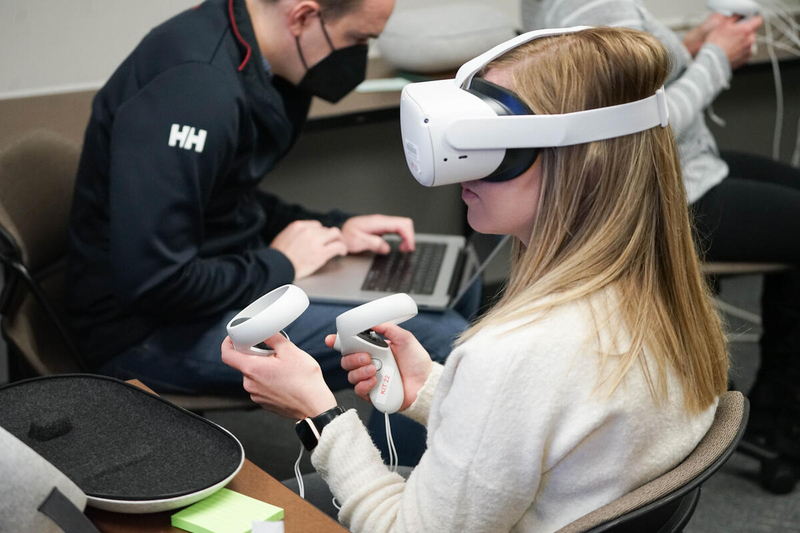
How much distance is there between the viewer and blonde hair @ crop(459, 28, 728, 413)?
0.81 m

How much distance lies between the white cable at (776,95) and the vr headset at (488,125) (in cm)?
198

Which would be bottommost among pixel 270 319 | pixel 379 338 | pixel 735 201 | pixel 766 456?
pixel 766 456

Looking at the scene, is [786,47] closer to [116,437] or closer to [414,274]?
[414,274]

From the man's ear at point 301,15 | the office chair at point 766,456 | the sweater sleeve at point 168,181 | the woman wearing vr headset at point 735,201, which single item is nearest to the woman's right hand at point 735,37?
the woman wearing vr headset at point 735,201

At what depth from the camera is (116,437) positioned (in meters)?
0.86

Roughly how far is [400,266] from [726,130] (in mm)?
1878

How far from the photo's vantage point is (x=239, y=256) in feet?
5.04

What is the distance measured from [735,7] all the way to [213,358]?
152 centimetres

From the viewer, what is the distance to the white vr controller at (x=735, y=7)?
2018 millimetres

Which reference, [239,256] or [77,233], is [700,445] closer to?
[239,256]

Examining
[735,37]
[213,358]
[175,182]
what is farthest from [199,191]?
[735,37]

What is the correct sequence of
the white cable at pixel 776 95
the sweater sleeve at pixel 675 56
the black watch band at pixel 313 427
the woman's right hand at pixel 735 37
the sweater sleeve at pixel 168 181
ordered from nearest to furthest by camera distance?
1. the black watch band at pixel 313 427
2. the sweater sleeve at pixel 168 181
3. the sweater sleeve at pixel 675 56
4. the woman's right hand at pixel 735 37
5. the white cable at pixel 776 95

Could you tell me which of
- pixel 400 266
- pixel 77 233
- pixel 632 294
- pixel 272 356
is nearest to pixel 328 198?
pixel 400 266

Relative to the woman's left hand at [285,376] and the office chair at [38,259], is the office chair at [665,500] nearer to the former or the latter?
the woman's left hand at [285,376]
